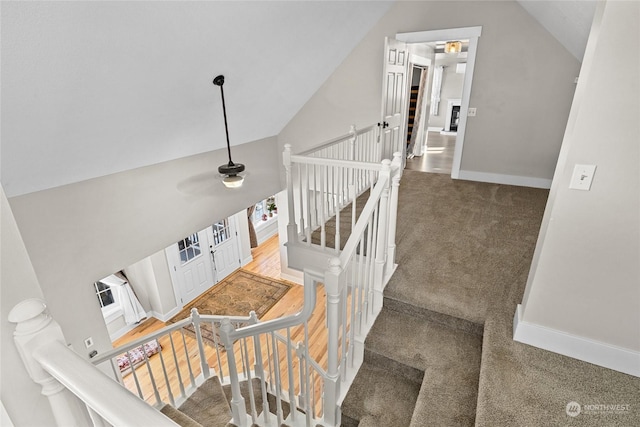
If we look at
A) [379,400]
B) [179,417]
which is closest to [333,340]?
[379,400]

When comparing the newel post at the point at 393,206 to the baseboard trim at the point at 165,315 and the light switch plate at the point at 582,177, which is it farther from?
the baseboard trim at the point at 165,315

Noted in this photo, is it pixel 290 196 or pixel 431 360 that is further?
pixel 290 196

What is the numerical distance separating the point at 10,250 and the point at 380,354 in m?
2.10

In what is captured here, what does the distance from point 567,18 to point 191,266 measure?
6764 mm

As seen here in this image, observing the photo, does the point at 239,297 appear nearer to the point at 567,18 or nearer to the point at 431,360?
the point at 431,360

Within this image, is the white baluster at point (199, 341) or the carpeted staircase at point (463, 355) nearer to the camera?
the carpeted staircase at point (463, 355)

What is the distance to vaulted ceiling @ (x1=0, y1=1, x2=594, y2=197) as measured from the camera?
196 centimetres

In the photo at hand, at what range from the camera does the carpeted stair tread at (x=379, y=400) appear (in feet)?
6.83

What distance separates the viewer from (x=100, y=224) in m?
3.37

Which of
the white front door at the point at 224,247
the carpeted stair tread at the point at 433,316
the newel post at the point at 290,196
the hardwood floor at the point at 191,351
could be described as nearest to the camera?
the carpeted stair tread at the point at 433,316

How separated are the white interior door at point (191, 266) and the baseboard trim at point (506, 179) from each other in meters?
5.03

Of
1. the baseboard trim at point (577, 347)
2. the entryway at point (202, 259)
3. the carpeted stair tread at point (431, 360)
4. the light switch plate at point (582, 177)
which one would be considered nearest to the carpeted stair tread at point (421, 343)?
the carpeted stair tread at point (431, 360)

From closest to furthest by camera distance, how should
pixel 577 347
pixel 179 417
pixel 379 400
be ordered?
pixel 577 347
pixel 379 400
pixel 179 417

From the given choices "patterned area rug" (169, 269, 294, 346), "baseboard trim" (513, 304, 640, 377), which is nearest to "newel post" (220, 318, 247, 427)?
"baseboard trim" (513, 304, 640, 377)
